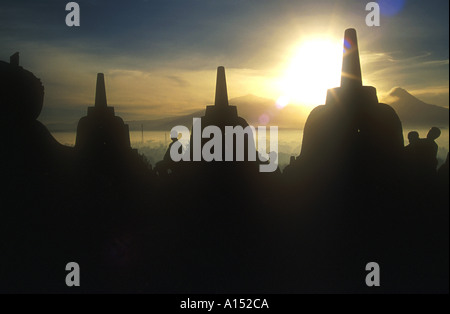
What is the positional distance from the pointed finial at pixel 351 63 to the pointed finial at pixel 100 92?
4947 mm

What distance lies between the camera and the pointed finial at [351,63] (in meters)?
8.57

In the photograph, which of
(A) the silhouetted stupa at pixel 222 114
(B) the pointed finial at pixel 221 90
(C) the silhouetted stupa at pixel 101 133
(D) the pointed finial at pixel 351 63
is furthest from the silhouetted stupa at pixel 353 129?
(C) the silhouetted stupa at pixel 101 133

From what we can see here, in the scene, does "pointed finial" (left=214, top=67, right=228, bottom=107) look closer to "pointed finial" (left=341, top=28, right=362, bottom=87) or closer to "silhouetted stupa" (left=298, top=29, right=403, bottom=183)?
"silhouetted stupa" (left=298, top=29, right=403, bottom=183)

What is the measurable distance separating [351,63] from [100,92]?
5185mm

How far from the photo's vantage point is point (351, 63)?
8.61 m

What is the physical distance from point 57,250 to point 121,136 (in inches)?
103

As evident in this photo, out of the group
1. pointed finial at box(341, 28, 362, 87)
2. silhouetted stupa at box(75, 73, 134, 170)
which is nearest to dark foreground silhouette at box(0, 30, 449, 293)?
pointed finial at box(341, 28, 362, 87)

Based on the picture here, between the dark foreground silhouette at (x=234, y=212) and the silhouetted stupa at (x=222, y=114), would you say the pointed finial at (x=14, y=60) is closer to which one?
the dark foreground silhouette at (x=234, y=212)

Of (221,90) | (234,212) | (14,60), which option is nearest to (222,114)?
(221,90)

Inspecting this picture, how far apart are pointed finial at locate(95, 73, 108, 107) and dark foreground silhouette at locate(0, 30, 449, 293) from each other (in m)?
1.17

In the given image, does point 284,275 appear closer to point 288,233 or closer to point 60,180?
point 288,233

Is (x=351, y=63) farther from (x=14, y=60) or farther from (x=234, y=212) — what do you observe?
(x=14, y=60)

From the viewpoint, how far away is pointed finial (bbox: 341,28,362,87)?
8570 millimetres
